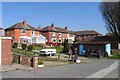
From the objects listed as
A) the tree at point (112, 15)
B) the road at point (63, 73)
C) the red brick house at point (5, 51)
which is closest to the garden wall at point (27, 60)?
the red brick house at point (5, 51)

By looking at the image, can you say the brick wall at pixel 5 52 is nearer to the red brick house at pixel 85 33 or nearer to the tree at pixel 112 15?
the tree at pixel 112 15

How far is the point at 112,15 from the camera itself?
2403 inches

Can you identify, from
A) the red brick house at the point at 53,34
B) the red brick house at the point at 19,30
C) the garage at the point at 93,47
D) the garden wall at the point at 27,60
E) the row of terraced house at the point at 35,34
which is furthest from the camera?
the red brick house at the point at 53,34

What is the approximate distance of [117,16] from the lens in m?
59.3

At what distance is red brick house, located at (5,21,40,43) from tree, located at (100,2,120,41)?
867 inches

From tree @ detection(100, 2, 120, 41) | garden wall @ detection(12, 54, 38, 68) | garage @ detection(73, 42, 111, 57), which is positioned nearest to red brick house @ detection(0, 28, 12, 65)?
garden wall @ detection(12, 54, 38, 68)

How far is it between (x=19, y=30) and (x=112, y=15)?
83.6 ft

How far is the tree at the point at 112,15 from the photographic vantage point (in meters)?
59.3

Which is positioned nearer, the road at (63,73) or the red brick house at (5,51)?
the road at (63,73)

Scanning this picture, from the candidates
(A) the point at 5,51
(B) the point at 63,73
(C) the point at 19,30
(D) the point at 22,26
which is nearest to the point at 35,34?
(D) the point at 22,26

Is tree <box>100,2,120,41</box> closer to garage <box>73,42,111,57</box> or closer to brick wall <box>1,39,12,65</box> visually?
garage <box>73,42,111,57</box>

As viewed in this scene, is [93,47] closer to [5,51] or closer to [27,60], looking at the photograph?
[27,60]

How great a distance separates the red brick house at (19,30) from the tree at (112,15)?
22025 millimetres

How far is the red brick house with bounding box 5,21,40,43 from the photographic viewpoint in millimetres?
69625
